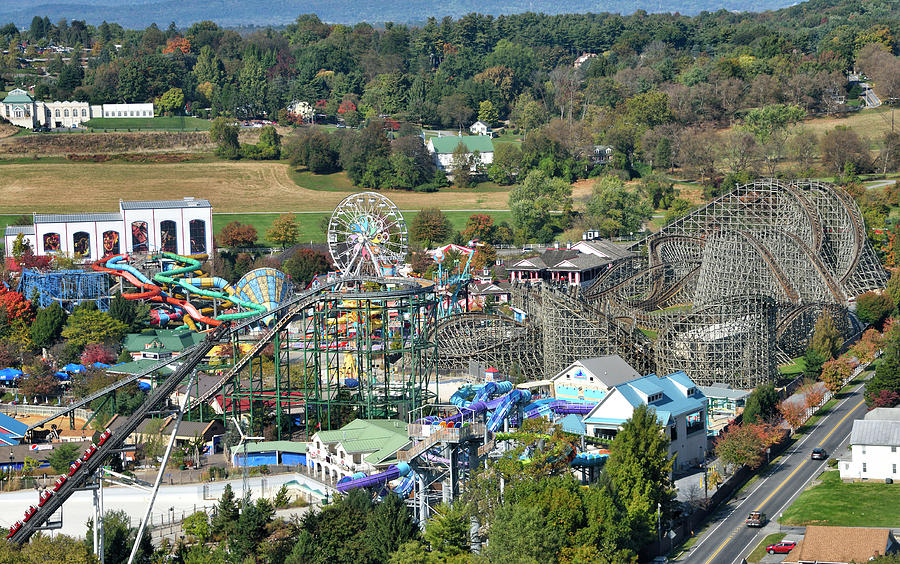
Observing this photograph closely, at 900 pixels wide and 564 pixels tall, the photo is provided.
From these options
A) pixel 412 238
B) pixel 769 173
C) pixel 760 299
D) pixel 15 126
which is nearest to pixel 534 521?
pixel 760 299

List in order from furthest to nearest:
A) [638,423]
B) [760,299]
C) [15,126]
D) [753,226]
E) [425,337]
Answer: [15,126], [753,226], [760,299], [425,337], [638,423]

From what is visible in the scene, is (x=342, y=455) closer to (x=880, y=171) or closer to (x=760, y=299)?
(x=760, y=299)

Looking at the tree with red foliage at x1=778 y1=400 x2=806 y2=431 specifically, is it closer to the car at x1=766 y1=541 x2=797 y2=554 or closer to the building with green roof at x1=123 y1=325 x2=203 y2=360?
the car at x1=766 y1=541 x2=797 y2=554

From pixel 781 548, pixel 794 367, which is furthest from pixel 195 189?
pixel 781 548

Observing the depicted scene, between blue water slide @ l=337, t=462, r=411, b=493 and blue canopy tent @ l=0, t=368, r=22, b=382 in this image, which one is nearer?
blue water slide @ l=337, t=462, r=411, b=493

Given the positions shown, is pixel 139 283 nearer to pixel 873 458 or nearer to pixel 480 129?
pixel 873 458

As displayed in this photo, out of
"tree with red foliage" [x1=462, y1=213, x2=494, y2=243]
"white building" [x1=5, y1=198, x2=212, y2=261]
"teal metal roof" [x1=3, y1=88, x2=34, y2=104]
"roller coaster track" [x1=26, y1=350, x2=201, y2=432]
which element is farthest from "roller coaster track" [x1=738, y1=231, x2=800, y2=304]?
"teal metal roof" [x1=3, y1=88, x2=34, y2=104]
